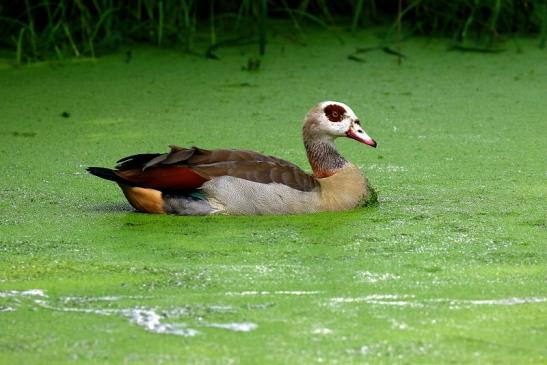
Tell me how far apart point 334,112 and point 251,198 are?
627 millimetres

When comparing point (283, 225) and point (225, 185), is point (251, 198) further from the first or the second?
point (283, 225)

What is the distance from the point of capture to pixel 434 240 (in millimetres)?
4410

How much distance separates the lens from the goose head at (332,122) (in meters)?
5.28

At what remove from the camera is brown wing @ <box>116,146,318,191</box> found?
4.89 metres

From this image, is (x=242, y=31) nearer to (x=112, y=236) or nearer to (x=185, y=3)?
(x=185, y=3)

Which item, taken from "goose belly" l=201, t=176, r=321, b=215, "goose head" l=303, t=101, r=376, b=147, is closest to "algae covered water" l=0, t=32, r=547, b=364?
"goose belly" l=201, t=176, r=321, b=215

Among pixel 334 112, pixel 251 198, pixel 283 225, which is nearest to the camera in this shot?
pixel 283 225

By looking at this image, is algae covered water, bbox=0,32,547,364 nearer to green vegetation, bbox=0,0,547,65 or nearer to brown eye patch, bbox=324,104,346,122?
green vegetation, bbox=0,0,547,65

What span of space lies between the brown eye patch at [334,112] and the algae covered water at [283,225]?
318mm

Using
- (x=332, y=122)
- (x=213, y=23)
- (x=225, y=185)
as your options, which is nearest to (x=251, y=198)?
(x=225, y=185)

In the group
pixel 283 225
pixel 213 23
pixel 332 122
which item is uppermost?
pixel 332 122

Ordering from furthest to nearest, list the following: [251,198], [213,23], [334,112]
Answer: [213,23] → [334,112] → [251,198]

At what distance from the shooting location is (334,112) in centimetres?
528

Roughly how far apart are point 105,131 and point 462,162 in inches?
68.0
